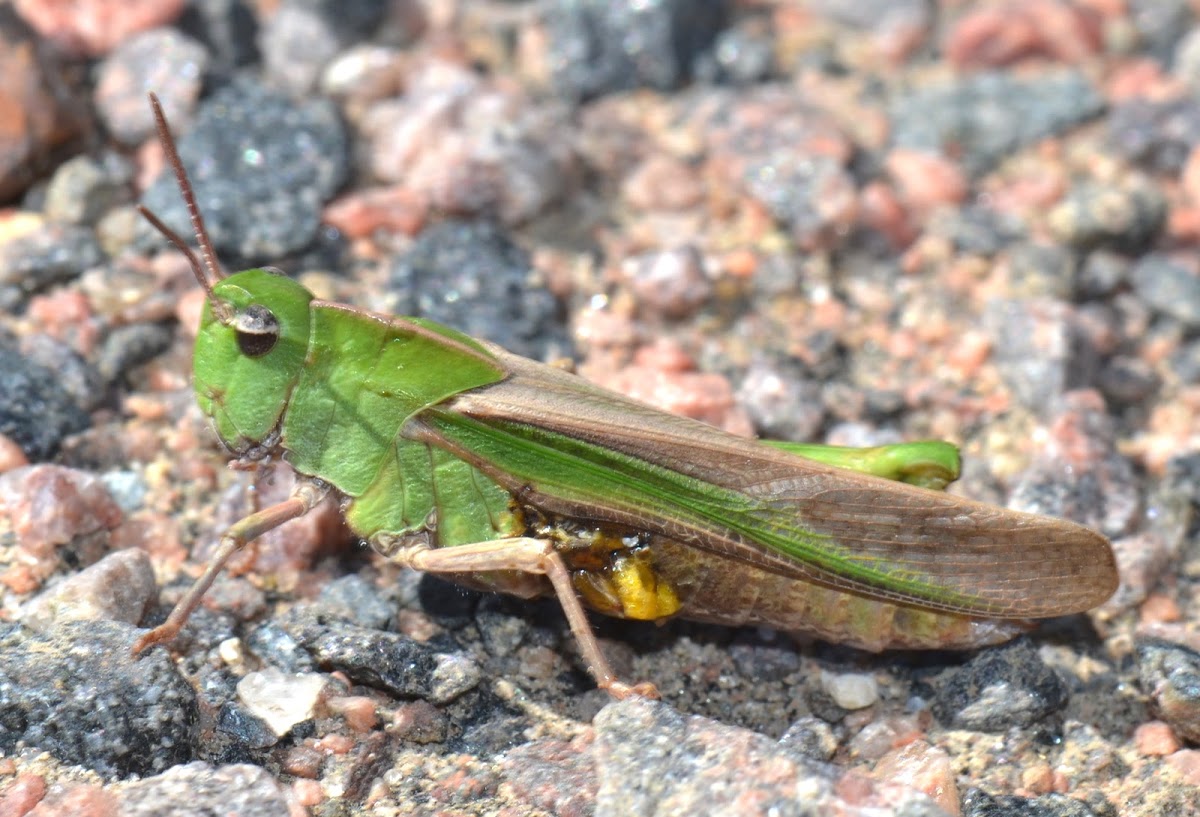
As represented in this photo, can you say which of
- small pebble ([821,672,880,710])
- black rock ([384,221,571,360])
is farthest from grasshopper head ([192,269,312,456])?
small pebble ([821,672,880,710])

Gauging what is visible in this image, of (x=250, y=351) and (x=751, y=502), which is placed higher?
(x=250, y=351)

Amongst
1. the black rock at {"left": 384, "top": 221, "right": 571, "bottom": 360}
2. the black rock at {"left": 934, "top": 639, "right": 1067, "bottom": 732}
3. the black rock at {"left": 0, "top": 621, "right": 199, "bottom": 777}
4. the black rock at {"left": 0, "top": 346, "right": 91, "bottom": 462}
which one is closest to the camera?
the black rock at {"left": 0, "top": 621, "right": 199, "bottom": 777}

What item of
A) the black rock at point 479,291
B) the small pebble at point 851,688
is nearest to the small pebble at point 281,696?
the small pebble at point 851,688

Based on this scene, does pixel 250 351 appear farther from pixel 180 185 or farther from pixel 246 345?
pixel 180 185

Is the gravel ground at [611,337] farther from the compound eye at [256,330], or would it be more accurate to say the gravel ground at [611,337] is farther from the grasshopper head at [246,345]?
the compound eye at [256,330]

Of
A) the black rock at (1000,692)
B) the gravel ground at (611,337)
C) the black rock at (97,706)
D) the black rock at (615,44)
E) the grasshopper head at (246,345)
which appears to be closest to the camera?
the black rock at (97,706)

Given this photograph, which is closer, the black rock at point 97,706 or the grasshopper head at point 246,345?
the black rock at point 97,706

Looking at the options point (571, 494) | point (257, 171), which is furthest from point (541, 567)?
point (257, 171)

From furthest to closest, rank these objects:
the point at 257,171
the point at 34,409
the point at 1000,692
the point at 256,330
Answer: the point at 257,171, the point at 34,409, the point at 1000,692, the point at 256,330

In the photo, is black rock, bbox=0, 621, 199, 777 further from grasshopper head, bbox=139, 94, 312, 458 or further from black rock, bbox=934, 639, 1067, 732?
black rock, bbox=934, 639, 1067, 732
